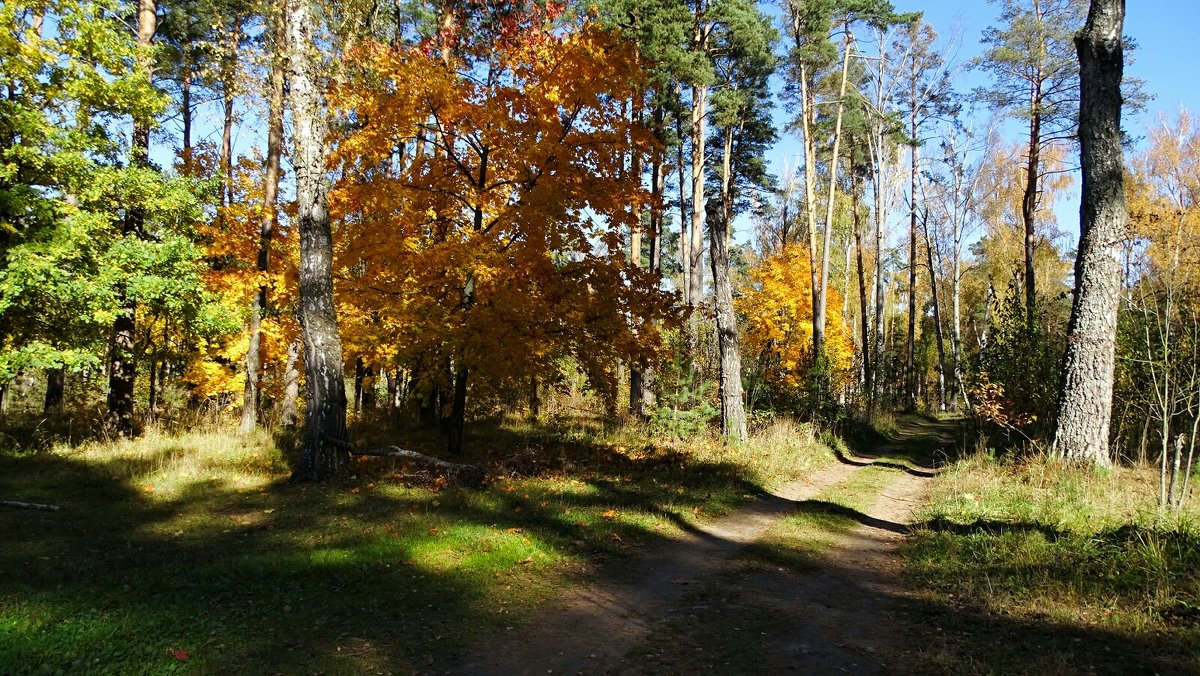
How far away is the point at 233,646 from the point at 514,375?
656 cm

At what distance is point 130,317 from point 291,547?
970 cm

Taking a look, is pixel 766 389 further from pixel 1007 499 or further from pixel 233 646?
pixel 233 646

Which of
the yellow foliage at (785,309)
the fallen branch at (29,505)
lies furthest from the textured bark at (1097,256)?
the yellow foliage at (785,309)

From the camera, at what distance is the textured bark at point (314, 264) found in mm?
8738

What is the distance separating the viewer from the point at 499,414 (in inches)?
698

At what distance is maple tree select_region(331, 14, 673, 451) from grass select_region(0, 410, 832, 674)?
2.30 m

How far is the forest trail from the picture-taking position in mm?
4152

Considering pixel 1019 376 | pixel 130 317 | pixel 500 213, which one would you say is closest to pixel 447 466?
pixel 500 213

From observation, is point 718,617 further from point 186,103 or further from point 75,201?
point 186,103

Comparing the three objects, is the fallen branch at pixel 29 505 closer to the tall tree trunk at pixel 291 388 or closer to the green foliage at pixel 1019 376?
the tall tree trunk at pixel 291 388

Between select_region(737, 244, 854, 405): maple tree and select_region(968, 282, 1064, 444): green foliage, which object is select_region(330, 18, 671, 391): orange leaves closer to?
select_region(968, 282, 1064, 444): green foliage

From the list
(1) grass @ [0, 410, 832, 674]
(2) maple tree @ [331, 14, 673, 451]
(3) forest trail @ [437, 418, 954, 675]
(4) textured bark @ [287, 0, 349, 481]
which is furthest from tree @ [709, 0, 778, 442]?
(4) textured bark @ [287, 0, 349, 481]

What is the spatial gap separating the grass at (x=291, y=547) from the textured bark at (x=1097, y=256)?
4.73 meters

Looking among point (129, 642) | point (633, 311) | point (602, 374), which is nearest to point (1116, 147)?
point (633, 311)
